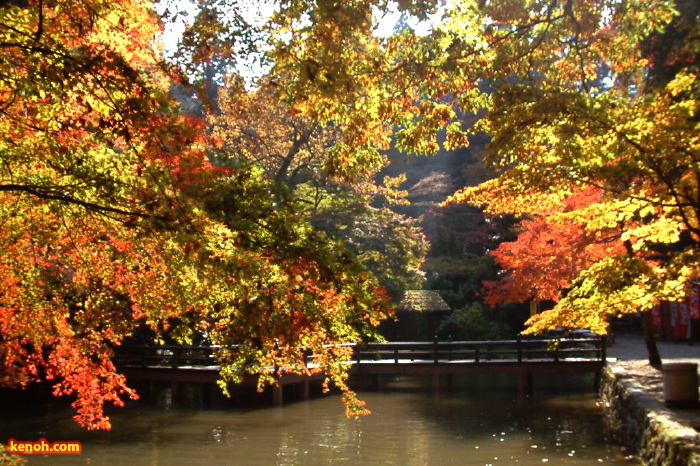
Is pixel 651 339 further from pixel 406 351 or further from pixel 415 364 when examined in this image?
pixel 406 351

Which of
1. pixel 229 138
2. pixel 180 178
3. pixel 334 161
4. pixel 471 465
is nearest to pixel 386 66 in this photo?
pixel 334 161

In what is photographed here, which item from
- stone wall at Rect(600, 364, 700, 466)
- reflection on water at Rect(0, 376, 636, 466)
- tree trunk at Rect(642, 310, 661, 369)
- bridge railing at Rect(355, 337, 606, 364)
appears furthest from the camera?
bridge railing at Rect(355, 337, 606, 364)

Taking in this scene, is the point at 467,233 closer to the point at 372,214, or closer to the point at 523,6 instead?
the point at 372,214

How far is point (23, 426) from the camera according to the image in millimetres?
14859

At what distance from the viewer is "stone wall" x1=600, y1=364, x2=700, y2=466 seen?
8.06 meters

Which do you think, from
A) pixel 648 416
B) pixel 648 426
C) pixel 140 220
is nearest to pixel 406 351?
pixel 648 416

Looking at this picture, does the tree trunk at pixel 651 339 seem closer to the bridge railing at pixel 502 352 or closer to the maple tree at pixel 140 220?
the bridge railing at pixel 502 352

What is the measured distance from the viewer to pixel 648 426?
1031cm

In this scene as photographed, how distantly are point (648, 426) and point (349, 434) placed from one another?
5726 mm

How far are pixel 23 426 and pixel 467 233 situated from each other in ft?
65.6

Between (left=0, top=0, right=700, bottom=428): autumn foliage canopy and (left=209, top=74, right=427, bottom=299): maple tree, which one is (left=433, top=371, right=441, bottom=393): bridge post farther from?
(left=0, top=0, right=700, bottom=428): autumn foliage canopy

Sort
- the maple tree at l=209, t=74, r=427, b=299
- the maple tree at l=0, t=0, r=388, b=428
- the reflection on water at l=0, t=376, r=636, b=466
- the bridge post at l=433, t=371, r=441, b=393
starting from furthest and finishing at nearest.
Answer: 1. the maple tree at l=209, t=74, r=427, b=299
2. the bridge post at l=433, t=371, r=441, b=393
3. the reflection on water at l=0, t=376, r=636, b=466
4. the maple tree at l=0, t=0, r=388, b=428

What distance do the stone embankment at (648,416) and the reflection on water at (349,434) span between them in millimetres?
506

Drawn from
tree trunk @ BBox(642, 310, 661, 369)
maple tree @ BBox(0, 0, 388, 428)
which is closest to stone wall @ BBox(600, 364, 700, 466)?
tree trunk @ BBox(642, 310, 661, 369)
